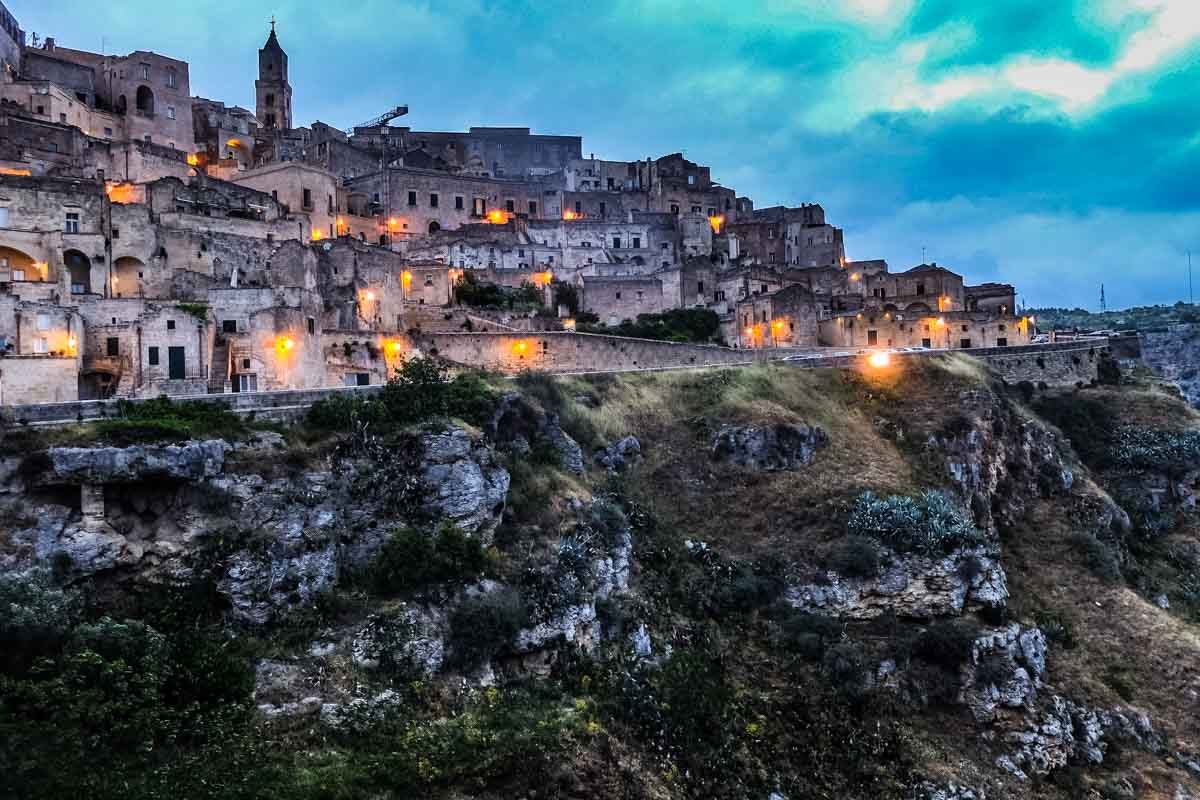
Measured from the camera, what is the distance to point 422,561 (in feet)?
76.3

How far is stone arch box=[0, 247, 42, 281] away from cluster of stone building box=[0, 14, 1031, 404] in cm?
10

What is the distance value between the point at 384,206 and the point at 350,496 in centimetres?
4364

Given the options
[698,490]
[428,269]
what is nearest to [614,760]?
[698,490]

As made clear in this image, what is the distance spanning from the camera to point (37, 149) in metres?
47.5

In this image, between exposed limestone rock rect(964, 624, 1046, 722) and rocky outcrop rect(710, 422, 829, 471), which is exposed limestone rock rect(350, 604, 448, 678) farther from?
exposed limestone rock rect(964, 624, 1046, 722)

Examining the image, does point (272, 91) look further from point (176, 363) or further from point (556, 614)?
point (556, 614)

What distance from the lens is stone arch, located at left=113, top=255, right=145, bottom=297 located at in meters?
39.5

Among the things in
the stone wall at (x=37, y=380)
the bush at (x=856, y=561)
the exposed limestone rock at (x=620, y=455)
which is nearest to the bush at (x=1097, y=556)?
the bush at (x=856, y=561)

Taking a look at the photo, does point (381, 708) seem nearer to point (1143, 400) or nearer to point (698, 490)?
point (698, 490)

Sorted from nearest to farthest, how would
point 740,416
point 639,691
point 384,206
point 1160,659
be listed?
point 639,691
point 1160,659
point 740,416
point 384,206

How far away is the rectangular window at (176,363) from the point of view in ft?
110

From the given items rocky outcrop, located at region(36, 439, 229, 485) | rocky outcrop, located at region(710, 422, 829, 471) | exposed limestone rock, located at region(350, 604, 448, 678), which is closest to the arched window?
rocky outcrop, located at region(36, 439, 229, 485)

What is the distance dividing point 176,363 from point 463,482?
50.7 feet

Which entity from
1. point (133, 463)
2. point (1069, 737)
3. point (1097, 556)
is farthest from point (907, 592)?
point (133, 463)
